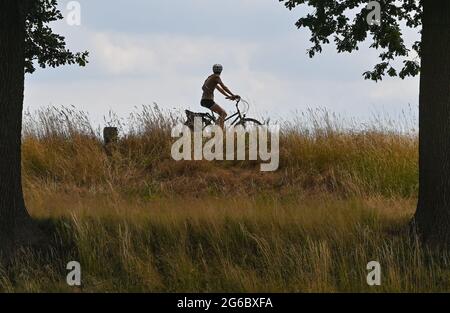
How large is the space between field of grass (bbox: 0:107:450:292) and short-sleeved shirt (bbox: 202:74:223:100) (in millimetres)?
1388

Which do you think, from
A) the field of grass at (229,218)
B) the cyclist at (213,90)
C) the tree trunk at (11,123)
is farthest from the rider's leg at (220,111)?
the tree trunk at (11,123)

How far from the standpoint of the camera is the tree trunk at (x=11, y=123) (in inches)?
426

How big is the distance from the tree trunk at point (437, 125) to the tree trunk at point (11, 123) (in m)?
5.76

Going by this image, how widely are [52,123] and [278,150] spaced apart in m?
6.06

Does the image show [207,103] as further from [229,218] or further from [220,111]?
[229,218]

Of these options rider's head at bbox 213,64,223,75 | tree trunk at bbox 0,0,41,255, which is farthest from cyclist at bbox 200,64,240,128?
tree trunk at bbox 0,0,41,255

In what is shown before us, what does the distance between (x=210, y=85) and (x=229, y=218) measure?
769cm

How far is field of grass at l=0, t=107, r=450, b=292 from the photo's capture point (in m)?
9.64

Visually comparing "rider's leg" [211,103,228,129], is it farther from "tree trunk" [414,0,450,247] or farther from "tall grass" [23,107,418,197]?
"tree trunk" [414,0,450,247]

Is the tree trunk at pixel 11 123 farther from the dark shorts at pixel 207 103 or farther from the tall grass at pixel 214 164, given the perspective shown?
the dark shorts at pixel 207 103

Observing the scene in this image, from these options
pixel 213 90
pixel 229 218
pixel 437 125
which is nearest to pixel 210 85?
pixel 213 90
